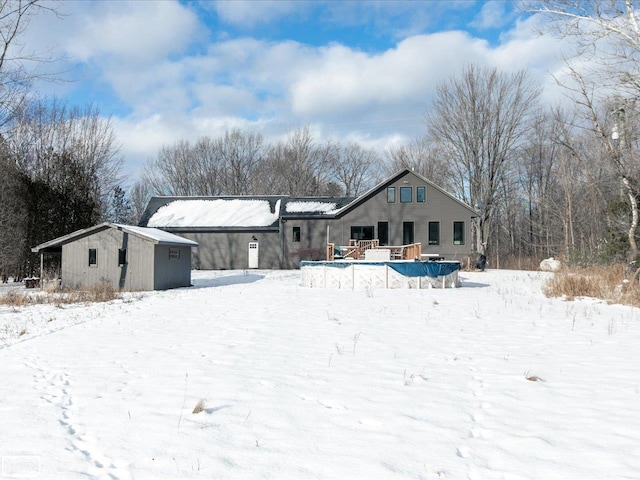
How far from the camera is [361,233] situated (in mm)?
33250

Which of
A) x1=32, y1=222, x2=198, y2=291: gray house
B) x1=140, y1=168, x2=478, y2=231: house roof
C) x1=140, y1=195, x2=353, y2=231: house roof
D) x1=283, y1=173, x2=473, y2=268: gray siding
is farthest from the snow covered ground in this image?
x1=140, y1=195, x2=353, y2=231: house roof

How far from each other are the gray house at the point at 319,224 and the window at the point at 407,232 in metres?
0.07

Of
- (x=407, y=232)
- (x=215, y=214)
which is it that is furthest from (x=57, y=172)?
(x=407, y=232)

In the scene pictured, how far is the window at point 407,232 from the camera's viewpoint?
1291 inches

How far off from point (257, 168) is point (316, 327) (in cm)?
4507

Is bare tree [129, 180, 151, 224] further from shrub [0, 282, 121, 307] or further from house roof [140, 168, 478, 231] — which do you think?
shrub [0, 282, 121, 307]

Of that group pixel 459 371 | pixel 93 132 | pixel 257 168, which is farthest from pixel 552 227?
pixel 459 371

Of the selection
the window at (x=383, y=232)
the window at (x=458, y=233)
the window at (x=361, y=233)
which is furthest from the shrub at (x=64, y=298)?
the window at (x=458, y=233)

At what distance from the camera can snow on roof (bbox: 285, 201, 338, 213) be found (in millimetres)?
34534

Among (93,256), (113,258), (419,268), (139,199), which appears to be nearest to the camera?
(419,268)

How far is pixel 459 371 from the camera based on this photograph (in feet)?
20.2

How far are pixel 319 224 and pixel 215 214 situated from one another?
8324 millimetres

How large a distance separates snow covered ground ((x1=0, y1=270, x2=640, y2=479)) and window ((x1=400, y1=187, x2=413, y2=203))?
23.0 m

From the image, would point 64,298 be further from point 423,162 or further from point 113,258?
point 423,162
